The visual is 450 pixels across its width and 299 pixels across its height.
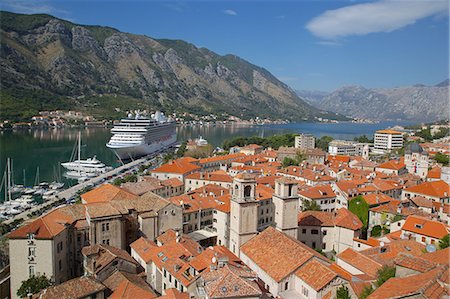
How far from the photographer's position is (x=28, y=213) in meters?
40.2

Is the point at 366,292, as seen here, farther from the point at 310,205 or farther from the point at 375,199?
the point at 375,199

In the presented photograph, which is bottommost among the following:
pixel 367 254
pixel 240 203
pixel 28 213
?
pixel 28 213

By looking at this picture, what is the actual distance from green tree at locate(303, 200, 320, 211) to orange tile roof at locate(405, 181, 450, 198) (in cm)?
1245

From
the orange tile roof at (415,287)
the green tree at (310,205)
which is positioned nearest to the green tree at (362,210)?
the green tree at (310,205)

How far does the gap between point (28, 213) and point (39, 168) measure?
3481 centimetres

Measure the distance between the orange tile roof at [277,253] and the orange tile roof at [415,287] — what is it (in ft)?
20.5

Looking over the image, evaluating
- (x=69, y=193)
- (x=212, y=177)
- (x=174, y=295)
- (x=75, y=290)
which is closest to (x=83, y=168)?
(x=69, y=193)

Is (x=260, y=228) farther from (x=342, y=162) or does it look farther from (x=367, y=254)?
(x=342, y=162)

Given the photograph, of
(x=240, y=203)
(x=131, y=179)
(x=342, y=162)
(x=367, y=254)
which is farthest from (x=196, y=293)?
(x=342, y=162)

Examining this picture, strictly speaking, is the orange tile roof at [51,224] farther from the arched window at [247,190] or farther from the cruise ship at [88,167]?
the cruise ship at [88,167]

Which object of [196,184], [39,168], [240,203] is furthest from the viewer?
[39,168]

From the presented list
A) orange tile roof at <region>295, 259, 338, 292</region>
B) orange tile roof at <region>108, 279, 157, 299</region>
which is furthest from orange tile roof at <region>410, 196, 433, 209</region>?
orange tile roof at <region>108, 279, 157, 299</region>

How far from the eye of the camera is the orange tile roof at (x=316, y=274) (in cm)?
1781

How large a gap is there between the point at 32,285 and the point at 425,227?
24.9 meters
